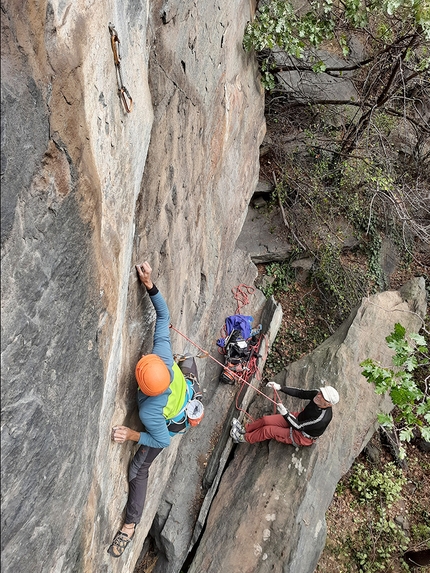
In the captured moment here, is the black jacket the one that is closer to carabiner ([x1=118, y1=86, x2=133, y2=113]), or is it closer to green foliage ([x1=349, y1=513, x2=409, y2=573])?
green foliage ([x1=349, y1=513, x2=409, y2=573])

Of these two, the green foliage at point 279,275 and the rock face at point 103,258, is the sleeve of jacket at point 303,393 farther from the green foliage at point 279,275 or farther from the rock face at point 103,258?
the green foliage at point 279,275

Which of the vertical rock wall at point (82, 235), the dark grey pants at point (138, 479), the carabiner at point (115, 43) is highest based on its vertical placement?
the carabiner at point (115, 43)

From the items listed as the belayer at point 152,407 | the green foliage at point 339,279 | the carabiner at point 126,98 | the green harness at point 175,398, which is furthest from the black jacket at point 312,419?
the green foliage at point 339,279

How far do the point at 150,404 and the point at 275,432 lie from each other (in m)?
2.56

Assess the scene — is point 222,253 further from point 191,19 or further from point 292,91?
point 292,91

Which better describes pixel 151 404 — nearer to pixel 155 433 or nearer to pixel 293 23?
pixel 155 433

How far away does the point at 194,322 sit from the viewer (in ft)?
19.0

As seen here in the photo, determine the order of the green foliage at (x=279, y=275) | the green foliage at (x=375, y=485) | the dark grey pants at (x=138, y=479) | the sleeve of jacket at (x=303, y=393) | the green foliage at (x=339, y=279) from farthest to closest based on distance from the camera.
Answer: the green foliage at (x=279, y=275) → the green foliage at (x=339, y=279) → the green foliage at (x=375, y=485) → the sleeve of jacket at (x=303, y=393) → the dark grey pants at (x=138, y=479)

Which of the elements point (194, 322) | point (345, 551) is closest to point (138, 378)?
point (194, 322)

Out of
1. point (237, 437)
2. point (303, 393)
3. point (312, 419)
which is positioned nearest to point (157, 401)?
point (312, 419)

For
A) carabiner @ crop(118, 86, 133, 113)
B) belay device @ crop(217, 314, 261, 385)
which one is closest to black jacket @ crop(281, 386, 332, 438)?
belay device @ crop(217, 314, 261, 385)

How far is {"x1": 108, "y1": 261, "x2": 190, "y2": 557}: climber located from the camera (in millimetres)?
3455

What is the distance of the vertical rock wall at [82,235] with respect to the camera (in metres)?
1.81

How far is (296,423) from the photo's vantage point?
207 inches
